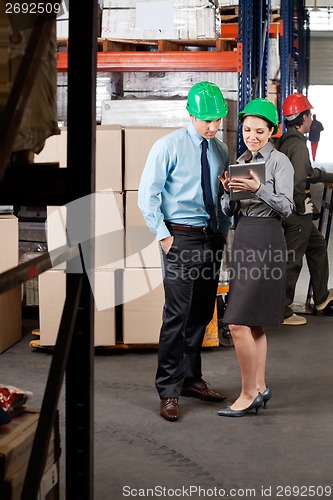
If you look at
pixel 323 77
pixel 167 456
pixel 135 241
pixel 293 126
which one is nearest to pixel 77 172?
pixel 167 456

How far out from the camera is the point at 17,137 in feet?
7.88

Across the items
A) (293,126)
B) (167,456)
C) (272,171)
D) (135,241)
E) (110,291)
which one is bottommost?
(167,456)

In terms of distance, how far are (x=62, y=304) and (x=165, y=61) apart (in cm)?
251

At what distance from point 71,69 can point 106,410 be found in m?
3.11

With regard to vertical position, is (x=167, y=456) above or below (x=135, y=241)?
below

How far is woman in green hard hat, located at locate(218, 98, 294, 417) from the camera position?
196 inches

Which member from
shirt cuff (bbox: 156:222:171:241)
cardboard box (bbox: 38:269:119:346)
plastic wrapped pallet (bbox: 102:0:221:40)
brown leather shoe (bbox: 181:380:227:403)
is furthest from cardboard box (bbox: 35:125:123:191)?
brown leather shoe (bbox: 181:380:227:403)

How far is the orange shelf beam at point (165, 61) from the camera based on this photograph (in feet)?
23.8

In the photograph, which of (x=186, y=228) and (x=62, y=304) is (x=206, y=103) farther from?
(x=62, y=304)

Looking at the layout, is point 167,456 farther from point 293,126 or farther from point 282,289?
point 293,126

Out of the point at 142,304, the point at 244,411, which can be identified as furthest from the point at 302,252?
the point at 244,411

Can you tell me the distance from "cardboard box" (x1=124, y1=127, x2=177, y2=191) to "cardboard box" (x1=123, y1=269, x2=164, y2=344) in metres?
0.75

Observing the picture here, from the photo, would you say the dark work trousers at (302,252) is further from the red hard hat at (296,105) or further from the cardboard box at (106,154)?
the cardboard box at (106,154)

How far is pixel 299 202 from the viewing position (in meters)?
7.80
